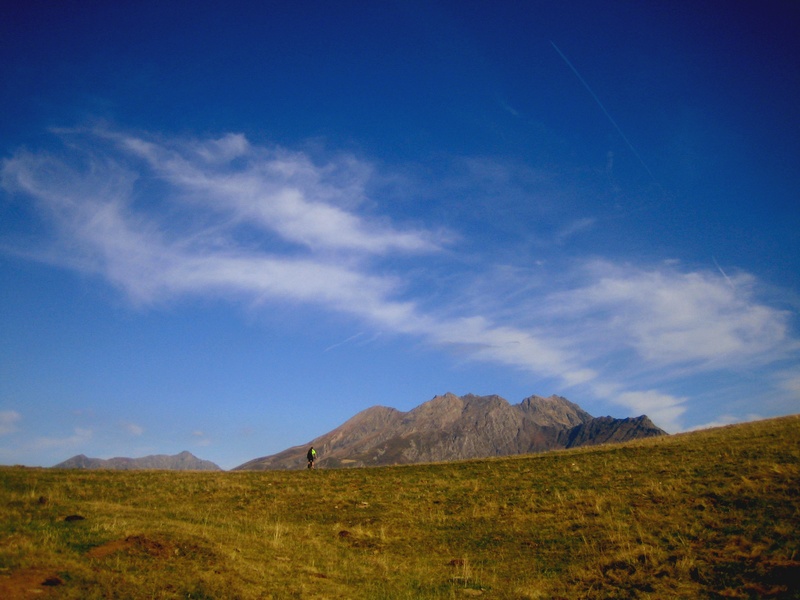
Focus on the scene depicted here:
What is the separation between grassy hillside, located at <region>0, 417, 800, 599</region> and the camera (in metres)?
12.1

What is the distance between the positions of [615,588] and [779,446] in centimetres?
1937

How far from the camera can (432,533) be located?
19641mm

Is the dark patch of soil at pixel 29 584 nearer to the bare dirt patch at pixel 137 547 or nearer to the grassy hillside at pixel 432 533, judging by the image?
the grassy hillside at pixel 432 533

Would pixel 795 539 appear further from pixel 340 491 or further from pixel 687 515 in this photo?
pixel 340 491

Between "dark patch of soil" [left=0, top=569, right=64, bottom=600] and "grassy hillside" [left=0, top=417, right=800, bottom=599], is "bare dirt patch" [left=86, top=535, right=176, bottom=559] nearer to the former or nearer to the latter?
"grassy hillside" [left=0, top=417, right=800, bottom=599]

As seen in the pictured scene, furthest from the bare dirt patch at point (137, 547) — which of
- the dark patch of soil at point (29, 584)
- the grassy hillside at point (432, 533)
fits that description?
the dark patch of soil at point (29, 584)

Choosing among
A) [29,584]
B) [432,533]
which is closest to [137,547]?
[29,584]

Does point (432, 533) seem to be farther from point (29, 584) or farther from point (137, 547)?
point (29, 584)

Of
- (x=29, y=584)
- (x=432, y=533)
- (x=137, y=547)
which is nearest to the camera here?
(x=29, y=584)

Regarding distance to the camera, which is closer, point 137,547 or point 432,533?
point 137,547

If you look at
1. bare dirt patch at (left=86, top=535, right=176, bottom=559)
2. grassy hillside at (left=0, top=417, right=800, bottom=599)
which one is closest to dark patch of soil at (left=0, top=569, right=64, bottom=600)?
grassy hillside at (left=0, top=417, right=800, bottom=599)

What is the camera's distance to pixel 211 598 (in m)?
11.0

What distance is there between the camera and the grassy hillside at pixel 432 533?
476 inches

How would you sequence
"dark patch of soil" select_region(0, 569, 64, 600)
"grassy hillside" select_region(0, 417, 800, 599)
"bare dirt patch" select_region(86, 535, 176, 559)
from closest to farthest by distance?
"dark patch of soil" select_region(0, 569, 64, 600)
"grassy hillside" select_region(0, 417, 800, 599)
"bare dirt patch" select_region(86, 535, 176, 559)
